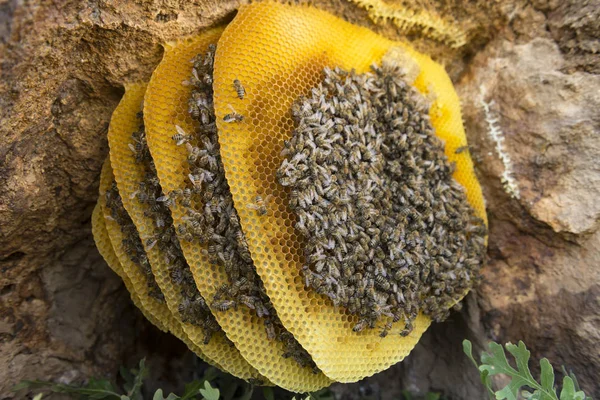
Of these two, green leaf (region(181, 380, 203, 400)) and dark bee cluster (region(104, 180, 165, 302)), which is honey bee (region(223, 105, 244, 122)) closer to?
dark bee cluster (region(104, 180, 165, 302))

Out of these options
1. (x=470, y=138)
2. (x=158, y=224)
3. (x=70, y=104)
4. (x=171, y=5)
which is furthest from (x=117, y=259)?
(x=470, y=138)

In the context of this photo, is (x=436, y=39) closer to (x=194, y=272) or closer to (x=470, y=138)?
(x=470, y=138)

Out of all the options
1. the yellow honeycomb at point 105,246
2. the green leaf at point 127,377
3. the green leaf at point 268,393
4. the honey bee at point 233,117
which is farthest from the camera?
the green leaf at point 127,377

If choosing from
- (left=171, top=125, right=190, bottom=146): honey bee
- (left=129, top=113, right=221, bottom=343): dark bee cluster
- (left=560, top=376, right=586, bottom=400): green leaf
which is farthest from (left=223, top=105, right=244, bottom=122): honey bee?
(left=560, top=376, right=586, bottom=400): green leaf

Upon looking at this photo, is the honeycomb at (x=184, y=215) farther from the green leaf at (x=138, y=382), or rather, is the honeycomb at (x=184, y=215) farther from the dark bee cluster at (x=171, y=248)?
the green leaf at (x=138, y=382)

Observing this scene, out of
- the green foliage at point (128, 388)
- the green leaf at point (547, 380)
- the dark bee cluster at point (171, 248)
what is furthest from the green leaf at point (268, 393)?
the green leaf at point (547, 380)

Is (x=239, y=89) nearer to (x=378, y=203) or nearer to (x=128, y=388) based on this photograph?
(x=378, y=203)
